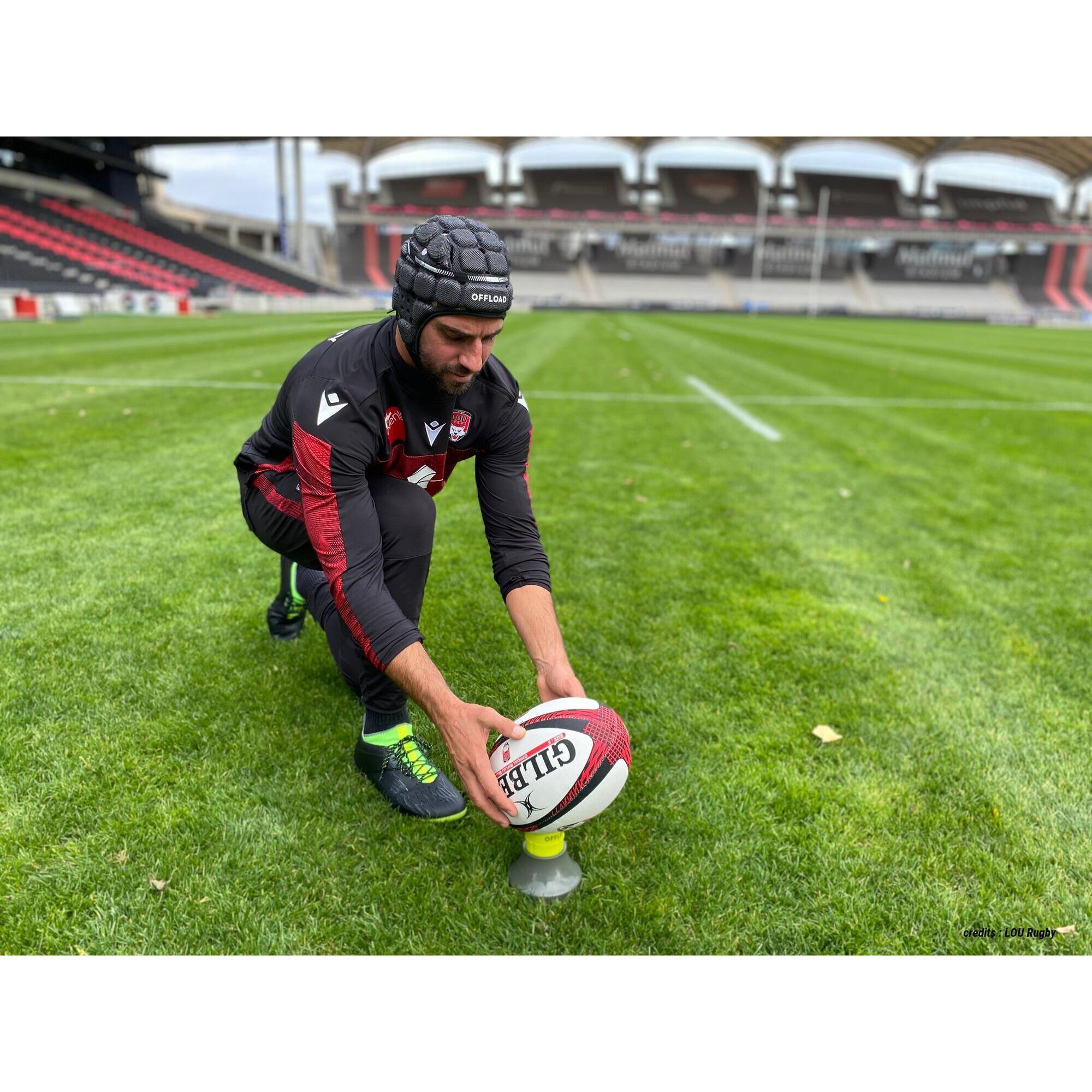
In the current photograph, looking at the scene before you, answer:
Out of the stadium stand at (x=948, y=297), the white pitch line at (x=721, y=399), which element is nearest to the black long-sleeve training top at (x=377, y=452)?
the white pitch line at (x=721, y=399)

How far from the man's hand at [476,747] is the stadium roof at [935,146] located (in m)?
54.6

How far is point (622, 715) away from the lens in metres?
2.93

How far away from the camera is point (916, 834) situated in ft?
7.65

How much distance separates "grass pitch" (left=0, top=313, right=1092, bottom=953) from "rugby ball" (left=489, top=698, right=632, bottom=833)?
9.8 inches

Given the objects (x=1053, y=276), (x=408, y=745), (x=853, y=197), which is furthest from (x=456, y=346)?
(x=1053, y=276)

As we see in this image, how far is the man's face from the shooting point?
6.55 ft

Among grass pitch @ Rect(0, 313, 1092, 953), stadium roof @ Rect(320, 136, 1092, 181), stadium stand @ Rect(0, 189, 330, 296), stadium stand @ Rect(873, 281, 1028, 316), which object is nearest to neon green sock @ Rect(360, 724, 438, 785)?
grass pitch @ Rect(0, 313, 1092, 953)

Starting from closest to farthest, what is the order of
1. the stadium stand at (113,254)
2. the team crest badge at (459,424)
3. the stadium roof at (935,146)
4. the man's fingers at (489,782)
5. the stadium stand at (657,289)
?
1. the man's fingers at (489,782)
2. the team crest badge at (459,424)
3. the stadium stand at (113,254)
4. the stadium roof at (935,146)
5. the stadium stand at (657,289)

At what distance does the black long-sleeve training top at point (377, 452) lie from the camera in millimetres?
2107

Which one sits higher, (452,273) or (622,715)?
(452,273)

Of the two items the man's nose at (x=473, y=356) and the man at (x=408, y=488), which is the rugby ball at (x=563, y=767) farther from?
the man's nose at (x=473, y=356)

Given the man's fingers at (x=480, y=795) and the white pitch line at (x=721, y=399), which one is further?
the white pitch line at (x=721, y=399)

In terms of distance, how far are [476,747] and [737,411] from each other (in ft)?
28.5

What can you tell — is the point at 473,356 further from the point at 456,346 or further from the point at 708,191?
the point at 708,191
